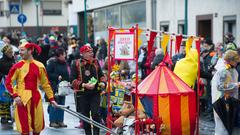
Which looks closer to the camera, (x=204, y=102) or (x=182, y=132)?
(x=182, y=132)

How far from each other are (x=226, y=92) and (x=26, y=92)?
131 inches

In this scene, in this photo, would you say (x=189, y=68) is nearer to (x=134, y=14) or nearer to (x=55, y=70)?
(x=55, y=70)

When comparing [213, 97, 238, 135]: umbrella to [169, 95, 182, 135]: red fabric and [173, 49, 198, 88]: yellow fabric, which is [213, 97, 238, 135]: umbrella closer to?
[169, 95, 182, 135]: red fabric

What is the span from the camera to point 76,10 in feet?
128

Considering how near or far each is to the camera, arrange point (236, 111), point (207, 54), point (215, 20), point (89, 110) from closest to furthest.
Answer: point (236, 111) → point (89, 110) → point (207, 54) → point (215, 20)

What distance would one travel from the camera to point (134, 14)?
89.7ft

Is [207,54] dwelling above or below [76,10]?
below

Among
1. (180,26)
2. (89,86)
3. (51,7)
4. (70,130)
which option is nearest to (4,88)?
(70,130)

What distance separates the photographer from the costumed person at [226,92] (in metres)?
8.66

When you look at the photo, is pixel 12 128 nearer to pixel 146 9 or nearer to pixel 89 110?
pixel 89 110

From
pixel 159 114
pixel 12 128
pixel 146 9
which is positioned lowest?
pixel 12 128

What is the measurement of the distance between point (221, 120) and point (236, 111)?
0.96 feet

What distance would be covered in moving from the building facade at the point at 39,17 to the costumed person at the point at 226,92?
4794 centimetres

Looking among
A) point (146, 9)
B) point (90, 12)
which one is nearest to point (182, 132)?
point (146, 9)
